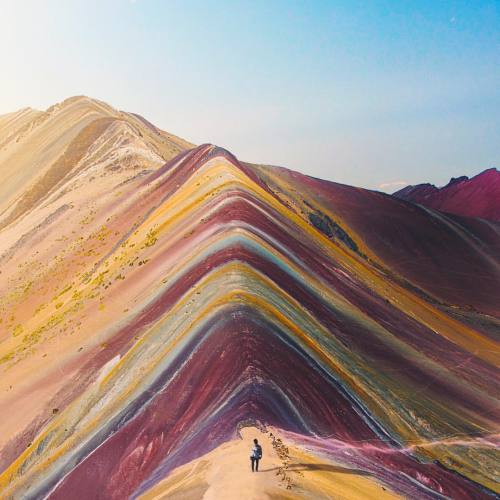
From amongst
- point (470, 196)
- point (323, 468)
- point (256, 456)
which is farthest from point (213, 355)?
point (470, 196)

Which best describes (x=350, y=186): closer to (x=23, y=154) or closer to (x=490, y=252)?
(x=490, y=252)

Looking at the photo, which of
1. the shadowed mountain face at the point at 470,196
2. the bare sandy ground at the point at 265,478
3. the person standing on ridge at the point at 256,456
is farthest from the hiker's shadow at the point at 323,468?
the shadowed mountain face at the point at 470,196

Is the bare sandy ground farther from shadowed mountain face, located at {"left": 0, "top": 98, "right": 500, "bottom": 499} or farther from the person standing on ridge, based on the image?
shadowed mountain face, located at {"left": 0, "top": 98, "right": 500, "bottom": 499}

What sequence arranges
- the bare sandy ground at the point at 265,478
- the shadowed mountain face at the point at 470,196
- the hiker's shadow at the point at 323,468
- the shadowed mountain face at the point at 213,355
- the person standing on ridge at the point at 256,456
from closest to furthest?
the bare sandy ground at the point at 265,478
the person standing on ridge at the point at 256,456
the hiker's shadow at the point at 323,468
the shadowed mountain face at the point at 213,355
the shadowed mountain face at the point at 470,196

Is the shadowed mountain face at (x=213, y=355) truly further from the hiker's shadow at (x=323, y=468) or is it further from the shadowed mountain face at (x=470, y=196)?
the shadowed mountain face at (x=470, y=196)

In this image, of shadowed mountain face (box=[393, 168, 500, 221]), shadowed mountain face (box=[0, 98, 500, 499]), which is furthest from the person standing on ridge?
shadowed mountain face (box=[393, 168, 500, 221])

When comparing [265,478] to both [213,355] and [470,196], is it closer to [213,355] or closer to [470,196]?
[213,355]
